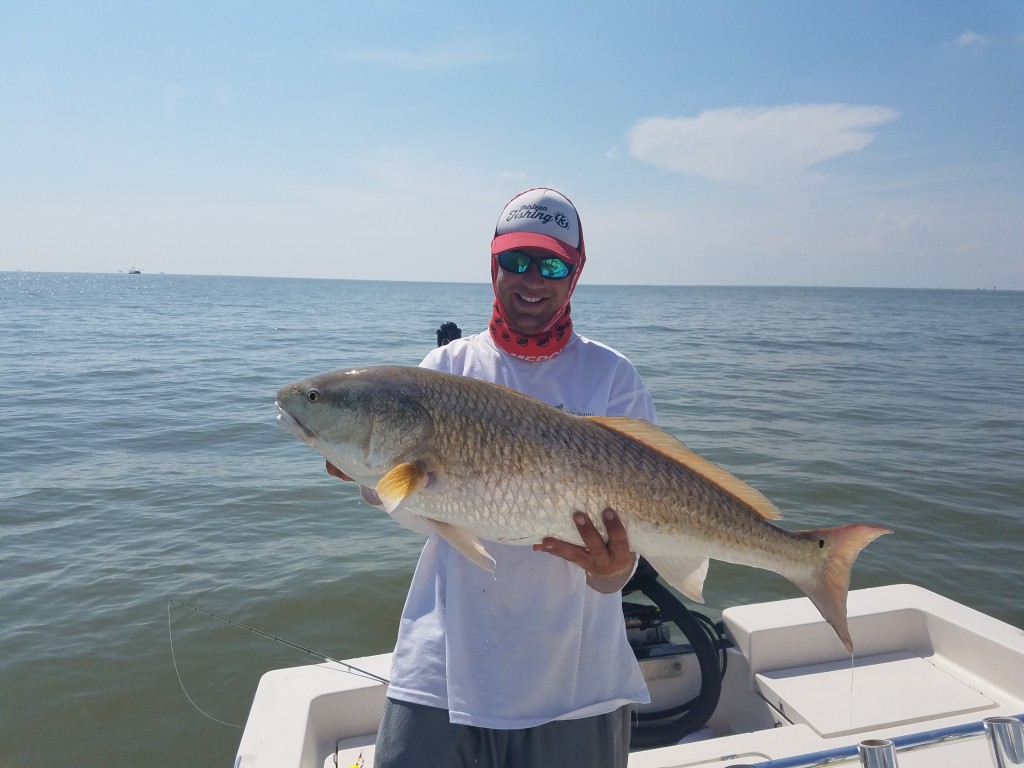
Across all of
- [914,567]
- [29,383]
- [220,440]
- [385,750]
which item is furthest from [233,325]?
[385,750]

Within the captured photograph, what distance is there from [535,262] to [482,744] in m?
1.93

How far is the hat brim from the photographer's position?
2.81 m

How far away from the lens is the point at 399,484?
2.42 metres

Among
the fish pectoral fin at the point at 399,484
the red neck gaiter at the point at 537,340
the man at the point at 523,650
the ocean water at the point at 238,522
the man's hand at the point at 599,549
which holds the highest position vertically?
the red neck gaiter at the point at 537,340

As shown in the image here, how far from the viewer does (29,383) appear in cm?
2048

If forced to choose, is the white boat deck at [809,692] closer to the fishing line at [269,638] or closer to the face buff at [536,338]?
the fishing line at [269,638]

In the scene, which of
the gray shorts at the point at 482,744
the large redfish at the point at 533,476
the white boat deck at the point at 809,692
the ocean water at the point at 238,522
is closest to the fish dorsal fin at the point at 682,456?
the large redfish at the point at 533,476

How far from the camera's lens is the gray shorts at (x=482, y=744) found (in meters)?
2.52

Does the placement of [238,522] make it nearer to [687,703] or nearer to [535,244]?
[687,703]

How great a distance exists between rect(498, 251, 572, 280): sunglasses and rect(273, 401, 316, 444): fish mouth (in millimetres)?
1072

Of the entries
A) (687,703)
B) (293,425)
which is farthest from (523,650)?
(687,703)

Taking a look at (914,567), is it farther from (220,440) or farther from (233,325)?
(233,325)

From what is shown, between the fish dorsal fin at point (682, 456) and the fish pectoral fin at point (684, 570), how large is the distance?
1.00 feet

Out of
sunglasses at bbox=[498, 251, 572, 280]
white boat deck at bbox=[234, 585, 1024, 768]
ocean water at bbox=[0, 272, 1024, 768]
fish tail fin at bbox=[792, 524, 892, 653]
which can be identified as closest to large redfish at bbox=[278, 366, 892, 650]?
fish tail fin at bbox=[792, 524, 892, 653]
